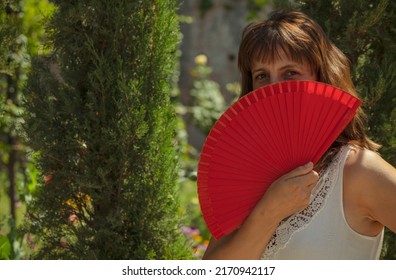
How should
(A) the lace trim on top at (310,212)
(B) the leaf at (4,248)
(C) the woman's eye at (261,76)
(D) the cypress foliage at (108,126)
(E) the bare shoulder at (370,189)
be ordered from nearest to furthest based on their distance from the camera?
(E) the bare shoulder at (370,189) → (A) the lace trim on top at (310,212) → (C) the woman's eye at (261,76) → (D) the cypress foliage at (108,126) → (B) the leaf at (4,248)

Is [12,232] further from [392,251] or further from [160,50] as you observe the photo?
→ [392,251]

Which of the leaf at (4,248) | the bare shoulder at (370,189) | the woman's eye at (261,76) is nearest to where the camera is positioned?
the bare shoulder at (370,189)

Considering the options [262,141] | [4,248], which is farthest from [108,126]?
[4,248]

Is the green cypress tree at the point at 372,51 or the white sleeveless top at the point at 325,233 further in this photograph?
the green cypress tree at the point at 372,51

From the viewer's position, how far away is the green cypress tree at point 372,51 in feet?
9.58

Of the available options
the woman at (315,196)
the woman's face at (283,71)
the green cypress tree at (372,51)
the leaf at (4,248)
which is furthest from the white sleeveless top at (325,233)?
the leaf at (4,248)

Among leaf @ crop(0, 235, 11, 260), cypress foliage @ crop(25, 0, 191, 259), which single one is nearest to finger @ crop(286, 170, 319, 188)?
cypress foliage @ crop(25, 0, 191, 259)

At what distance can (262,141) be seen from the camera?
213 cm

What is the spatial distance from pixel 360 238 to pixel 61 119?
4.66 feet

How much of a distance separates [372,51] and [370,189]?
1.22 meters

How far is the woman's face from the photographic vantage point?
223 centimetres

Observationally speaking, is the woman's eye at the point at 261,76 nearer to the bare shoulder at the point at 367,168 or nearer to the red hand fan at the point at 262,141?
the red hand fan at the point at 262,141

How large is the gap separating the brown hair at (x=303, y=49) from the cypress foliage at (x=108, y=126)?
678 mm

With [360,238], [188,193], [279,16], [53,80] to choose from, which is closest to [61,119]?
[53,80]
